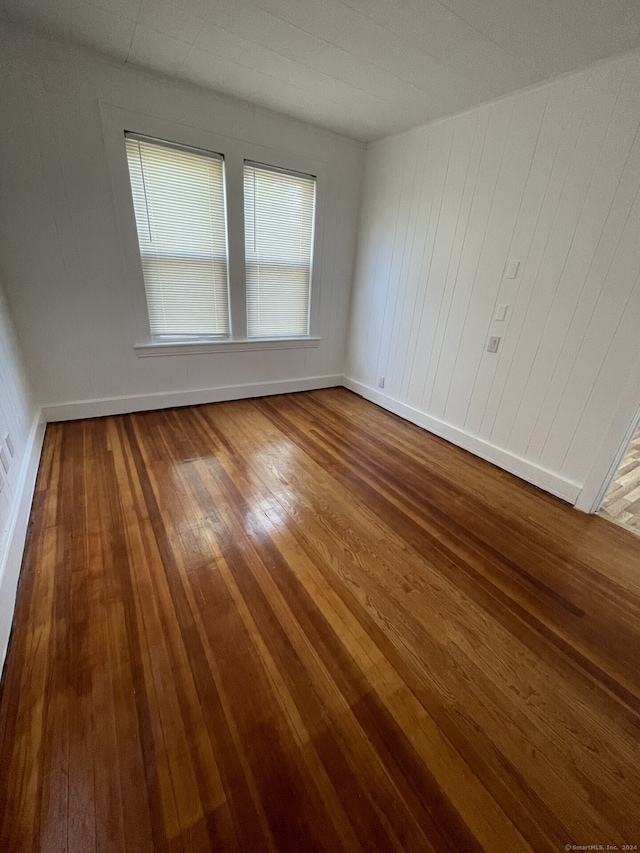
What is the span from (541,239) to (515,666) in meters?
2.45

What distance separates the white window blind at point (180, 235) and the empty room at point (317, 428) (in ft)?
0.07

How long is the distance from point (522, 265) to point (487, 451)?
140 centimetres

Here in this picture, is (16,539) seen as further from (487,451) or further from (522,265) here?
(522,265)

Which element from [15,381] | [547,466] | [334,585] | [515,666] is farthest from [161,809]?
[547,466]

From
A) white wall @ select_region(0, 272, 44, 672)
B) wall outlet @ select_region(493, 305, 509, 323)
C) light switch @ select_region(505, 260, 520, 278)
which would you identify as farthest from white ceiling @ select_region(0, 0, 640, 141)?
white wall @ select_region(0, 272, 44, 672)

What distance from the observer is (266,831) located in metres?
0.85

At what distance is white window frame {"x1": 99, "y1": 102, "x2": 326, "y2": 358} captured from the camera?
243 cm

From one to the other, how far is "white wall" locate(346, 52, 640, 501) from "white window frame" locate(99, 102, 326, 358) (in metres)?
0.80

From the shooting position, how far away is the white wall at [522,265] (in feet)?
6.18

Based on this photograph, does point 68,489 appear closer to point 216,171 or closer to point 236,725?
point 236,725

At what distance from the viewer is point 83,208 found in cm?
245

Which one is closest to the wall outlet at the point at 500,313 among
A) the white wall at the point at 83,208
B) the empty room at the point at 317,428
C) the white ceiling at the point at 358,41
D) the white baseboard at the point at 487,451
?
the empty room at the point at 317,428

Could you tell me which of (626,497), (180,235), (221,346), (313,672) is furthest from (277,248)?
(626,497)

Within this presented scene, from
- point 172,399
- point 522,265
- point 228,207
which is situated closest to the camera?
point 522,265
